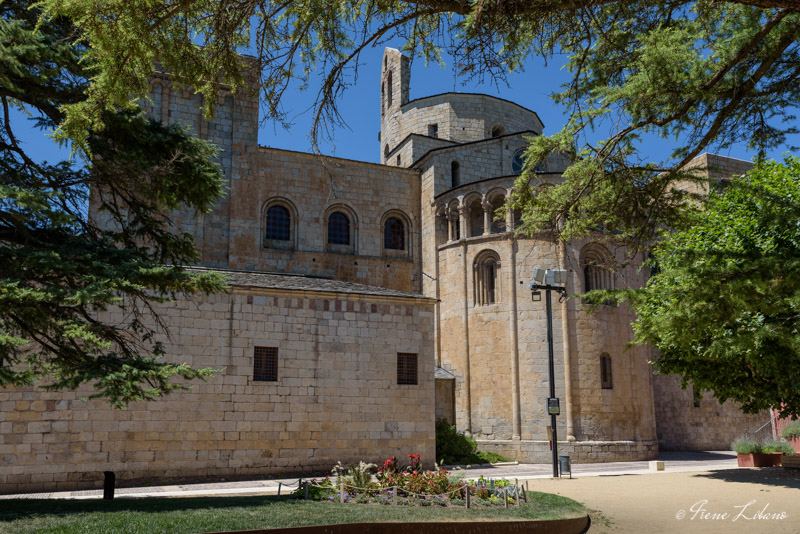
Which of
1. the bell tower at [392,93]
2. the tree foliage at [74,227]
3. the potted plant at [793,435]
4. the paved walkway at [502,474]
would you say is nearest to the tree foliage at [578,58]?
the tree foliage at [74,227]

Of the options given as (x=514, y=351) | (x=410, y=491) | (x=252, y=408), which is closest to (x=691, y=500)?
(x=410, y=491)

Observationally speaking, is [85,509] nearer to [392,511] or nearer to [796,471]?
[392,511]

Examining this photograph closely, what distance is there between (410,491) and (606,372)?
16.4m

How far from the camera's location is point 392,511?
1042 centimetres

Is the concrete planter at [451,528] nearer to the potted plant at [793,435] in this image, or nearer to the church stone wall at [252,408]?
the church stone wall at [252,408]

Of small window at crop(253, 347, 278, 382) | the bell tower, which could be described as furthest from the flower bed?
the bell tower

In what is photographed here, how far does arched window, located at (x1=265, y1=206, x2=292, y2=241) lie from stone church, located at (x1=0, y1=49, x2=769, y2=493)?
0.08 metres

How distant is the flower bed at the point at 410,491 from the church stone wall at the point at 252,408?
6.05 meters

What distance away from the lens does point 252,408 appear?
1859 centimetres

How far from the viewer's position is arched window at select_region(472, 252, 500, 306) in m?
27.2

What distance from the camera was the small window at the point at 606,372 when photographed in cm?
2616

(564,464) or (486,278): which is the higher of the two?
(486,278)

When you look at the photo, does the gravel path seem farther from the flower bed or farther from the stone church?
the stone church

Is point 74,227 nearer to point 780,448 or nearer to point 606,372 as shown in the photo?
point 606,372
